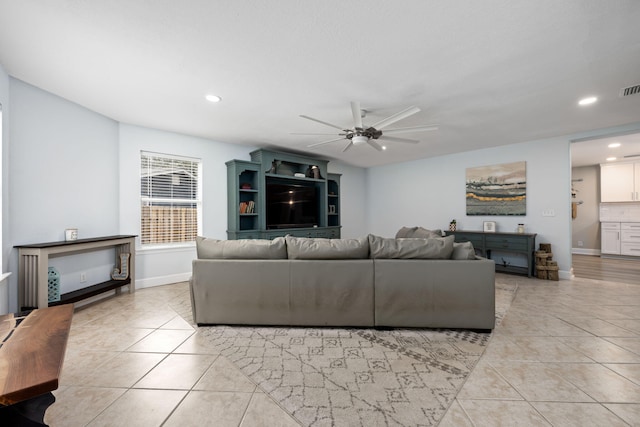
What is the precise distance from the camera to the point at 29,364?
0.91m

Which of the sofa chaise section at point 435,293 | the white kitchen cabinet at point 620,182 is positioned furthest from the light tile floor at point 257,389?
the white kitchen cabinet at point 620,182

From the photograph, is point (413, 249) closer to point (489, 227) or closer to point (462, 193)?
point (489, 227)

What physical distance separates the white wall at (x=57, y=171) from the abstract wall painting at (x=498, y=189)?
6427 mm

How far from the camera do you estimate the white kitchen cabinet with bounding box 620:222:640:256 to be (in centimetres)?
638

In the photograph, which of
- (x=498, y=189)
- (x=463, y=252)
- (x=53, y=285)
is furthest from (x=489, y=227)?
(x=53, y=285)

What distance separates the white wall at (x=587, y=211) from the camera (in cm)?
707

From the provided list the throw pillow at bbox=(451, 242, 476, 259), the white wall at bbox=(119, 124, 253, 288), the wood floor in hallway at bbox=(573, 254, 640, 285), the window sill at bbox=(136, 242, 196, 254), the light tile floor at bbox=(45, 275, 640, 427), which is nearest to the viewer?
the light tile floor at bbox=(45, 275, 640, 427)

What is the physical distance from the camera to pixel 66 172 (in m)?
3.27

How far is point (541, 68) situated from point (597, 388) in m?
2.55

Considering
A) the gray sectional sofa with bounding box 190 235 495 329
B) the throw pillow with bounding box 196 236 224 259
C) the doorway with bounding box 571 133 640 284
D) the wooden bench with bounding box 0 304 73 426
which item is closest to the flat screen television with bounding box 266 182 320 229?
the throw pillow with bounding box 196 236 224 259

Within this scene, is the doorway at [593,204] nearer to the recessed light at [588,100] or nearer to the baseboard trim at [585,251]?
the baseboard trim at [585,251]

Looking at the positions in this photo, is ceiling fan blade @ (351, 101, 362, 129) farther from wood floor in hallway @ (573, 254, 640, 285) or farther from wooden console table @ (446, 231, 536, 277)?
wood floor in hallway @ (573, 254, 640, 285)

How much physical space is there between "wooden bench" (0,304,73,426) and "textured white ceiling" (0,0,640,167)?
1907 mm

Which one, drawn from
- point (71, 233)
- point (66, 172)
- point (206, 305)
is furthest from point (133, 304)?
point (66, 172)
